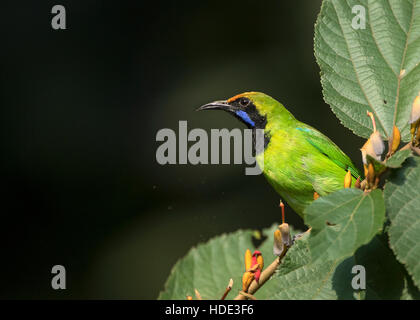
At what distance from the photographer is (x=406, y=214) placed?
1504 mm

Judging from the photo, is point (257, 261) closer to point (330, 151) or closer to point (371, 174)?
point (371, 174)

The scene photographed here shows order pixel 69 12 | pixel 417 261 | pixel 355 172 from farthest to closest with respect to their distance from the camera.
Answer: pixel 69 12 < pixel 355 172 < pixel 417 261

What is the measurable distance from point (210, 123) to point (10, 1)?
2874mm

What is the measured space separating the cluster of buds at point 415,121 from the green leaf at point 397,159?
0.04 meters

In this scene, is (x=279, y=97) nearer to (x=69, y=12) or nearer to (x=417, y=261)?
(x=69, y=12)

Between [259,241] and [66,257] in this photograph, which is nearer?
[259,241]

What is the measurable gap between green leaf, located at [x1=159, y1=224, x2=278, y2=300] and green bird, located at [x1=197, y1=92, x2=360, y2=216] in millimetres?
308

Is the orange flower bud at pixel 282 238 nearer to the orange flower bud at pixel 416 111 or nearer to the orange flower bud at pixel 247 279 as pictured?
the orange flower bud at pixel 247 279

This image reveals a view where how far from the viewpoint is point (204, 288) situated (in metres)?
2.61

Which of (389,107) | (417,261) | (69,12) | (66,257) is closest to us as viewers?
(417,261)

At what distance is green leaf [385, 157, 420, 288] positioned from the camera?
4.83 ft

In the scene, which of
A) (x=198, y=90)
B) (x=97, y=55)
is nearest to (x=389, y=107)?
(x=198, y=90)

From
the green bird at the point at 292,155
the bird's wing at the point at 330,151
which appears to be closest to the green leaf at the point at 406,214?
the green bird at the point at 292,155

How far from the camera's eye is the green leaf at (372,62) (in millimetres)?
1886
